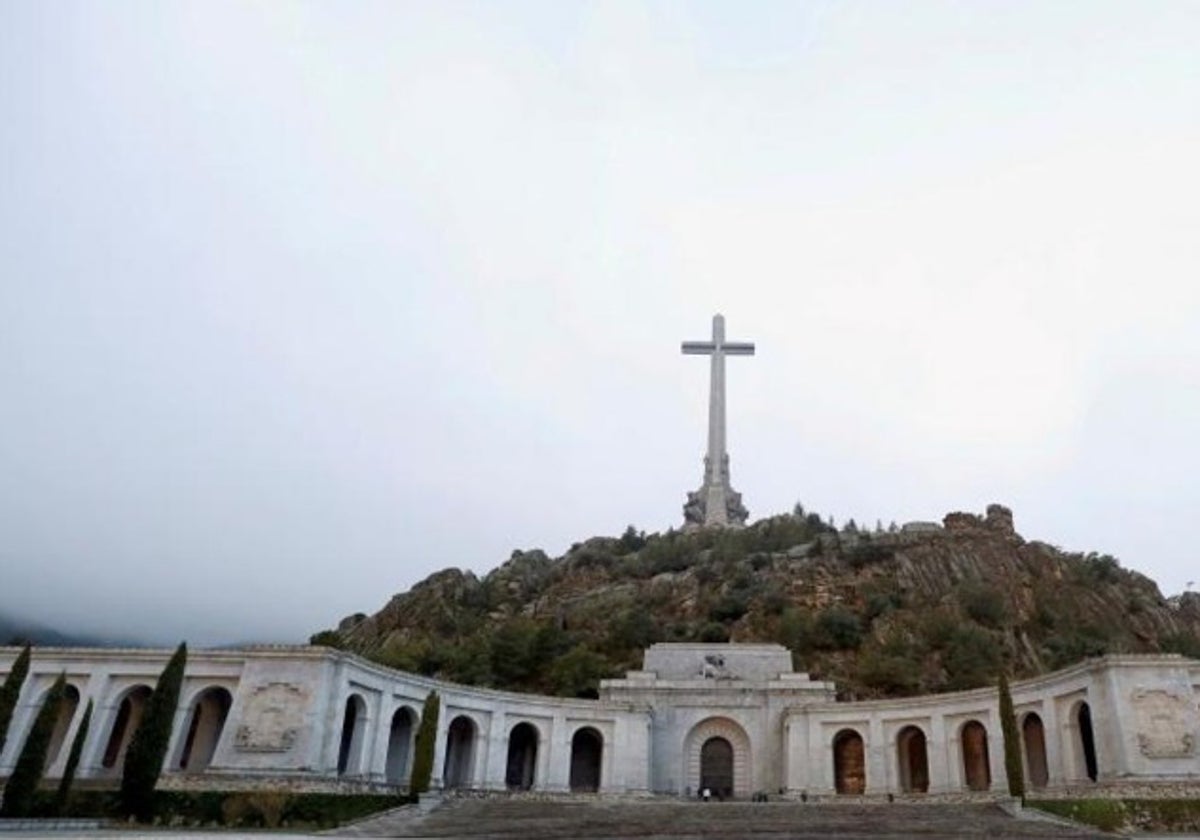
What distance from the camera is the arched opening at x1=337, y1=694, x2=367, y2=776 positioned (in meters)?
33.0

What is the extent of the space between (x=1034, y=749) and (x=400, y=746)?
85.2ft

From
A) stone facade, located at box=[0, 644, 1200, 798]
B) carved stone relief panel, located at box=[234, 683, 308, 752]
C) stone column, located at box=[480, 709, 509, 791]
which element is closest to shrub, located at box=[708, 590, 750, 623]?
stone facade, located at box=[0, 644, 1200, 798]

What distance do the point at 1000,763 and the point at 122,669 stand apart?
33664 mm

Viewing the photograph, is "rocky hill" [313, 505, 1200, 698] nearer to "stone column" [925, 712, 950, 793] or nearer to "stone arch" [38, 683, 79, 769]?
"stone column" [925, 712, 950, 793]

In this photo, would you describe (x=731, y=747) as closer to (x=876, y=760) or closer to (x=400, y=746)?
(x=876, y=760)

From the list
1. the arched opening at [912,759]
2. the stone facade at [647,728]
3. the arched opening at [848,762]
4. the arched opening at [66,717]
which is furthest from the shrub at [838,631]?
the arched opening at [66,717]

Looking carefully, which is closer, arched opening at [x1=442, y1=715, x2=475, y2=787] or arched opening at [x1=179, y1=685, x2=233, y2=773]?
arched opening at [x1=179, y1=685, x2=233, y2=773]

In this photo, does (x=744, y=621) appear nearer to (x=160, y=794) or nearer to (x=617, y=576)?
(x=617, y=576)

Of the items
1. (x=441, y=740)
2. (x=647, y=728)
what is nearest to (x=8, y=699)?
(x=441, y=740)

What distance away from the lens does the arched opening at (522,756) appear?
41.0m

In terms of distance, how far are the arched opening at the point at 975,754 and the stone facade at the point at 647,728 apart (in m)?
0.08

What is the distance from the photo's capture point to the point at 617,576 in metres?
75.6

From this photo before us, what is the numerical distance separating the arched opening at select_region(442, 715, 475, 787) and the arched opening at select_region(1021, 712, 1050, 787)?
74.2 feet

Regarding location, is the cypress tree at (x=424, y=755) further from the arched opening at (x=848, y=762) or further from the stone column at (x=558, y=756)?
the arched opening at (x=848, y=762)
